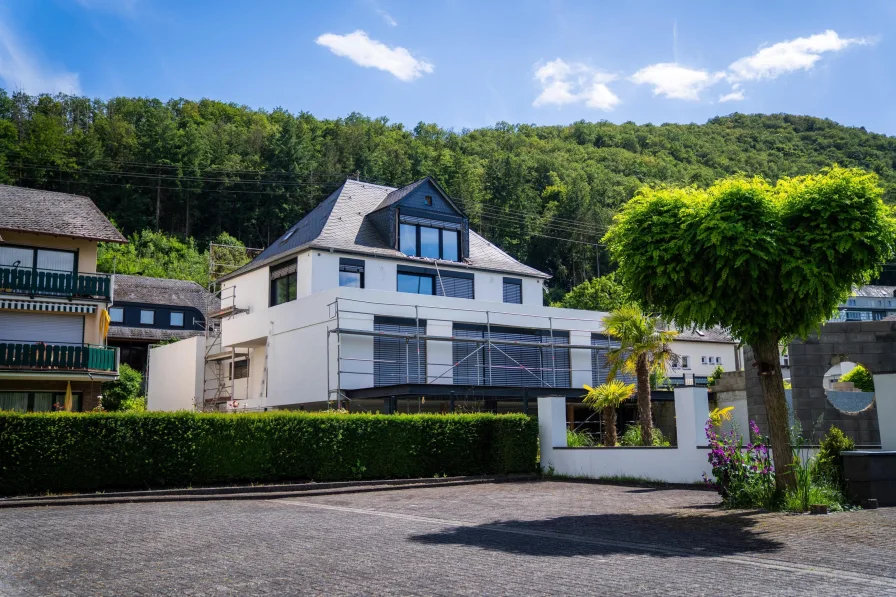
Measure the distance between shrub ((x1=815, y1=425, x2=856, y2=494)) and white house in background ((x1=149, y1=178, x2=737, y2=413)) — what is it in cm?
1315

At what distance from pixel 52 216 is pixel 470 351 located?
1568 cm

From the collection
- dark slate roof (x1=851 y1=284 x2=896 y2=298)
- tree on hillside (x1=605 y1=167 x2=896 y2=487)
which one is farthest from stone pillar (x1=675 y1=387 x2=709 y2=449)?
dark slate roof (x1=851 y1=284 x2=896 y2=298)

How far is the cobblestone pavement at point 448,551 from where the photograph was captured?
277 inches

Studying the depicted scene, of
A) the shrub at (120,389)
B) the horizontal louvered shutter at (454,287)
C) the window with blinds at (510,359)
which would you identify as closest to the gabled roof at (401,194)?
the horizontal louvered shutter at (454,287)

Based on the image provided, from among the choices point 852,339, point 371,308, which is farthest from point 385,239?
point 852,339

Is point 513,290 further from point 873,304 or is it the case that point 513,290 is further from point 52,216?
point 873,304

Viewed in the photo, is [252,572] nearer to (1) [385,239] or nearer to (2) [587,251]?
(1) [385,239]

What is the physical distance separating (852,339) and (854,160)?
79.7 m

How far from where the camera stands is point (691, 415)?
17.6 metres

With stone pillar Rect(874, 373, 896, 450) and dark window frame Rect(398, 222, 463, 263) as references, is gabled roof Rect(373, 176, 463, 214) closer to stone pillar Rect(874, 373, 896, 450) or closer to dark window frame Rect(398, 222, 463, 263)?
dark window frame Rect(398, 222, 463, 263)

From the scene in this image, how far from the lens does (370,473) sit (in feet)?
64.1

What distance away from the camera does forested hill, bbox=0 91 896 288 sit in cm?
7006

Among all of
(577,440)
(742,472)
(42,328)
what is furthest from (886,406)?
(42,328)

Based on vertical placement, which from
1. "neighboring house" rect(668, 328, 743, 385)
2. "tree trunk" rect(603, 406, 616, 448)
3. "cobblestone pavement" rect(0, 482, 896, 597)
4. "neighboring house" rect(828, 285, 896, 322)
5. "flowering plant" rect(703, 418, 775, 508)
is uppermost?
"neighboring house" rect(828, 285, 896, 322)
